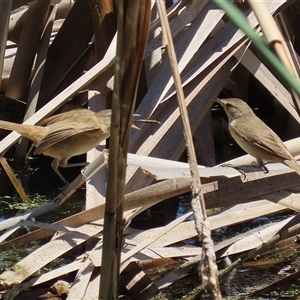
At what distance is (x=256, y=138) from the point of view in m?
3.92

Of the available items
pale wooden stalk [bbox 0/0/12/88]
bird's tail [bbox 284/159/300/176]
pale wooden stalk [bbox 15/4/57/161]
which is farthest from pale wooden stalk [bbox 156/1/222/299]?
pale wooden stalk [bbox 15/4/57/161]

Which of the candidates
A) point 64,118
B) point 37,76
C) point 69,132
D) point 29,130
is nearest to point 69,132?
point 69,132

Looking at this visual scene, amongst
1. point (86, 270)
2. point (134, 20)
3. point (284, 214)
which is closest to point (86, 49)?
point (284, 214)

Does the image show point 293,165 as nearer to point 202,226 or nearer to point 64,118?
point 64,118

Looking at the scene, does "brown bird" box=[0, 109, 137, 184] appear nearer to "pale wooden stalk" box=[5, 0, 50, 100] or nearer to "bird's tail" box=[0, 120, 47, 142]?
"bird's tail" box=[0, 120, 47, 142]

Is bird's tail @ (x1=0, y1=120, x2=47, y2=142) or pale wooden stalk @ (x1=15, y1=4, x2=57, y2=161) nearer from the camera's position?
bird's tail @ (x1=0, y1=120, x2=47, y2=142)

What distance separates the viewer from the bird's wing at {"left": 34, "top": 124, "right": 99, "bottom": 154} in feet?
12.1

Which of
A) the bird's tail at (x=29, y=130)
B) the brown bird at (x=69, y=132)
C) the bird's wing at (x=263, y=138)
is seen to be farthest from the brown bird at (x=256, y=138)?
the bird's tail at (x=29, y=130)

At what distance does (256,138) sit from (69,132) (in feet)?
3.68

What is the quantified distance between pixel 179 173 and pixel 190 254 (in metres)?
0.59

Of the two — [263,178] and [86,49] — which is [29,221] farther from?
[86,49]

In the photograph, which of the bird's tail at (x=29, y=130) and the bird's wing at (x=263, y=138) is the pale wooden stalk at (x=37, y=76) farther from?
the bird's wing at (x=263, y=138)

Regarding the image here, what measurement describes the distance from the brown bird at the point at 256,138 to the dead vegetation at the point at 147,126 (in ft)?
0.25

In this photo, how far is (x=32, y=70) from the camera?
507cm
